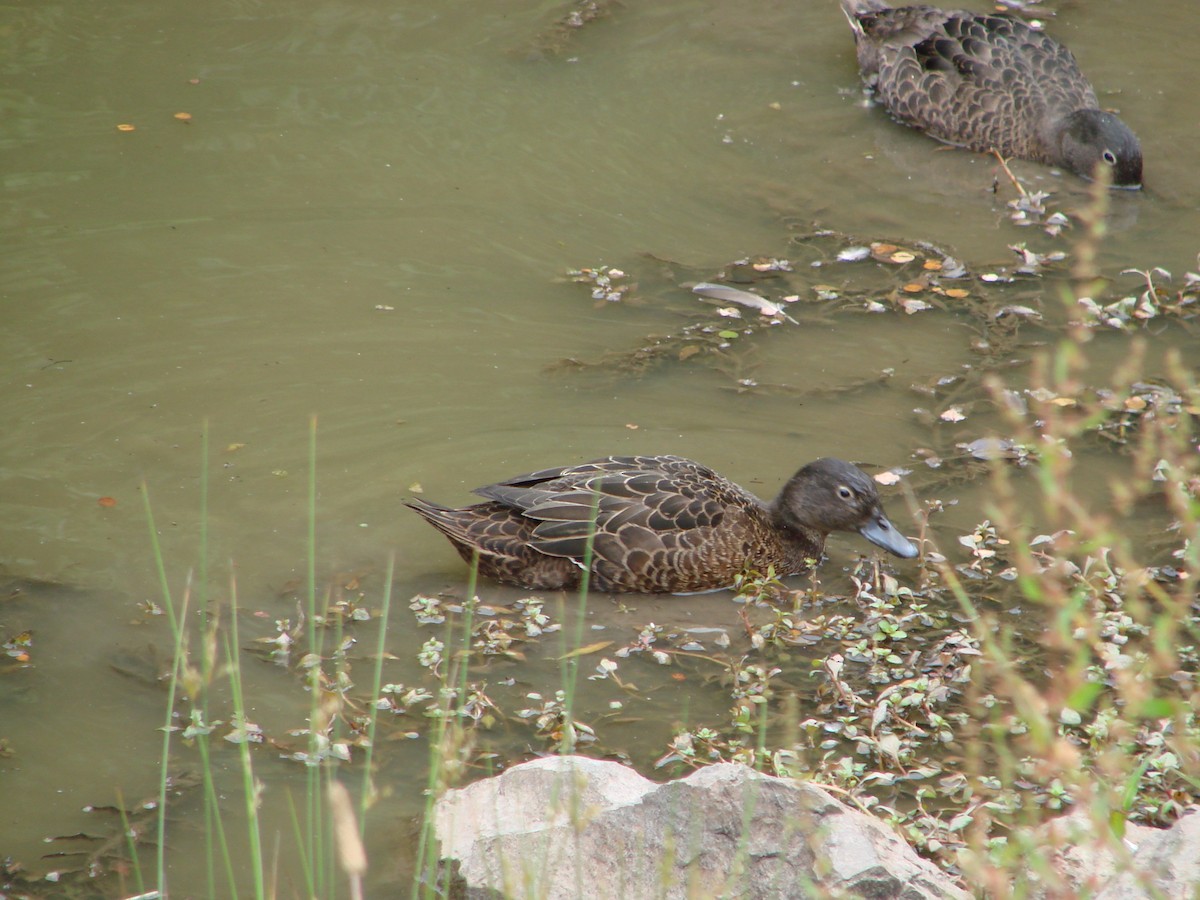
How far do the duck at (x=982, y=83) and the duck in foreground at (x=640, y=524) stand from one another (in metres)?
4.88

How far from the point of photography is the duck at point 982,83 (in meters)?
10.1

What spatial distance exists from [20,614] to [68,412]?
5.72ft

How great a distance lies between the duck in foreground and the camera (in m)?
6.15

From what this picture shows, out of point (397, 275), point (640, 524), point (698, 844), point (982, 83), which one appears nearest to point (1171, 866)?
point (698, 844)

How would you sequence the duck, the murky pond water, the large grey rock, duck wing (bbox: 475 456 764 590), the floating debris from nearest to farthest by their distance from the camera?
the large grey rock, the murky pond water, duck wing (bbox: 475 456 764 590), the floating debris, the duck

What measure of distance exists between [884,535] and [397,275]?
3762 mm

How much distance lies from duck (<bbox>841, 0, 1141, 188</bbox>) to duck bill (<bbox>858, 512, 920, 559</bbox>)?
483 cm

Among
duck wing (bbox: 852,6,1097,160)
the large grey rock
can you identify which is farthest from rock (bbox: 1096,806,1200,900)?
duck wing (bbox: 852,6,1097,160)

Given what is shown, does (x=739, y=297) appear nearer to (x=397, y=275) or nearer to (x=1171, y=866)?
(x=397, y=275)

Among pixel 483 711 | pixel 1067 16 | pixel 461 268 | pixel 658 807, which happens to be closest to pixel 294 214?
pixel 461 268

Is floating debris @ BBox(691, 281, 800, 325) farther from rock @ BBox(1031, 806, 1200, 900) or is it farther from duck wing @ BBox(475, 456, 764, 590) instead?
rock @ BBox(1031, 806, 1200, 900)

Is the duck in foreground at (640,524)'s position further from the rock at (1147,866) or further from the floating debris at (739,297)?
the rock at (1147,866)

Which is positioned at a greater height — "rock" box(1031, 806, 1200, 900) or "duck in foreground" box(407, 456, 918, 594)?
"rock" box(1031, 806, 1200, 900)

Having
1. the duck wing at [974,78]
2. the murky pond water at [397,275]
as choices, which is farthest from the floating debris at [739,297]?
the duck wing at [974,78]
